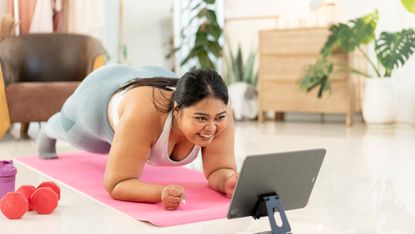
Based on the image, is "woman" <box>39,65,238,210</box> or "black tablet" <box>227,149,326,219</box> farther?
"woman" <box>39,65,238,210</box>

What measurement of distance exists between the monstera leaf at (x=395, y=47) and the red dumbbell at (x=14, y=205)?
4105 millimetres

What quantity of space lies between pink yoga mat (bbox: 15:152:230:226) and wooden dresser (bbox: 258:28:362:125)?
2942 mm

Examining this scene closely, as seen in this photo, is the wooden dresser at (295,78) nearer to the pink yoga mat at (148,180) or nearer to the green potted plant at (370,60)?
the green potted plant at (370,60)

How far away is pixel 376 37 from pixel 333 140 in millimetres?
1678

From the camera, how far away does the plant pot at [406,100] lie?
6.16 m

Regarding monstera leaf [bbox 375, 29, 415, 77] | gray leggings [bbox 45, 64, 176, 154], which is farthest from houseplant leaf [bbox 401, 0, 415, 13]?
gray leggings [bbox 45, 64, 176, 154]

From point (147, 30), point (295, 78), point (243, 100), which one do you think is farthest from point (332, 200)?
point (147, 30)

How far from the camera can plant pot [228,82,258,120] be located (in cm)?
712

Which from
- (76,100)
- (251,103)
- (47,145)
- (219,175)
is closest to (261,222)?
(219,175)

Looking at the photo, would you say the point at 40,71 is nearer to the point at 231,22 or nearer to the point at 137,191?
the point at 231,22

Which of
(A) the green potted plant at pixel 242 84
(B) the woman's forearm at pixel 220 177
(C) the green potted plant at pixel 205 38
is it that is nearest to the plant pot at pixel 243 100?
Result: (A) the green potted plant at pixel 242 84

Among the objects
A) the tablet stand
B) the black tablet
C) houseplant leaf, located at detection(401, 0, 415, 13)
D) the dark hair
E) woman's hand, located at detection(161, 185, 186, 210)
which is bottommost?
woman's hand, located at detection(161, 185, 186, 210)

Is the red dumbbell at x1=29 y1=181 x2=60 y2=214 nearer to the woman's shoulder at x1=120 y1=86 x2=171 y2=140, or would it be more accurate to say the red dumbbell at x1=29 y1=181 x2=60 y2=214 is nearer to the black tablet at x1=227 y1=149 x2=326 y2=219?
the woman's shoulder at x1=120 y1=86 x2=171 y2=140

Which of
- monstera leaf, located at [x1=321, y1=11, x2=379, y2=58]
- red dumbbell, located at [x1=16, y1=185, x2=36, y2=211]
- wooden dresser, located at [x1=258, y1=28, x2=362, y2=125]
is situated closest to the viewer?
red dumbbell, located at [x1=16, y1=185, x2=36, y2=211]
